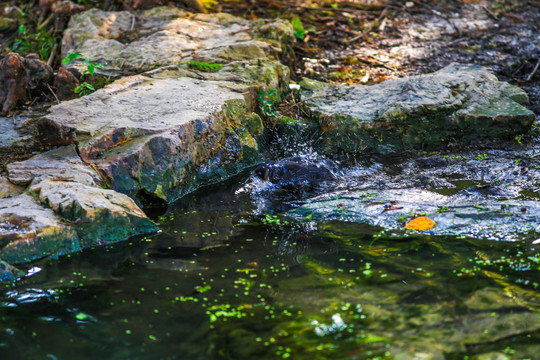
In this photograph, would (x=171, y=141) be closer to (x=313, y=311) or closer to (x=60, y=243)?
(x=60, y=243)

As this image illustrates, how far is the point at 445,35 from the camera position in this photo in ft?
25.7

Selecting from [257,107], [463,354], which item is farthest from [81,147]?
[463,354]

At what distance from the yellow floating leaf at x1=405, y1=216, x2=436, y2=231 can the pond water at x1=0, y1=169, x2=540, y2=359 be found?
120mm

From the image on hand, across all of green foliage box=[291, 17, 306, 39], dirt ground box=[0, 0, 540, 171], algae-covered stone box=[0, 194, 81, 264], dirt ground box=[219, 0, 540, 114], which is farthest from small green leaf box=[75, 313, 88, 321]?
green foliage box=[291, 17, 306, 39]

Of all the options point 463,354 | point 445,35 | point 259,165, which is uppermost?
point 445,35

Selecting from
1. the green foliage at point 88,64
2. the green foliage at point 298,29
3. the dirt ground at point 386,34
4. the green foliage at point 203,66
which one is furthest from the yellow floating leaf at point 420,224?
the green foliage at point 298,29

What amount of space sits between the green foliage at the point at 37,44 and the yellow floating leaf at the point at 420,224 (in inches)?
212

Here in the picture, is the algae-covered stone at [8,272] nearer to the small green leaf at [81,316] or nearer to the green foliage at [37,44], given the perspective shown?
the small green leaf at [81,316]

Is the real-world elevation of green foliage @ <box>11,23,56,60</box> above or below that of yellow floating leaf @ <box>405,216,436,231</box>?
above

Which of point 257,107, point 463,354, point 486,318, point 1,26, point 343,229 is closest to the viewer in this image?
point 463,354

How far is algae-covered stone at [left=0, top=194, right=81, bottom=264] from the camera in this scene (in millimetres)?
3146

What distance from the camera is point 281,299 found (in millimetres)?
2807

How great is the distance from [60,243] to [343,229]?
75.5 inches

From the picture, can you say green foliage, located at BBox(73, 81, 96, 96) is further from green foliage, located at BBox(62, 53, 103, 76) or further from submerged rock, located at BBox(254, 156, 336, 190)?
submerged rock, located at BBox(254, 156, 336, 190)
